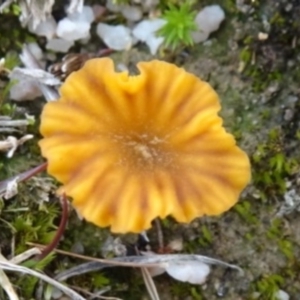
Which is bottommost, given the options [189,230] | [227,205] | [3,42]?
[189,230]

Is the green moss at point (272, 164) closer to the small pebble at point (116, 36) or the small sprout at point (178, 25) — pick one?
the small sprout at point (178, 25)

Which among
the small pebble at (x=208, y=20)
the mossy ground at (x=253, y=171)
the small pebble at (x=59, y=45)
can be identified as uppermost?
the small pebble at (x=208, y=20)

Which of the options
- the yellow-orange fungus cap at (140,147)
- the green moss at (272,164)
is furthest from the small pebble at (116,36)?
the green moss at (272,164)

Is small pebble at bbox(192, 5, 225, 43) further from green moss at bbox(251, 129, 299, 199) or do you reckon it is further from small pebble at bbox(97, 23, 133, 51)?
green moss at bbox(251, 129, 299, 199)

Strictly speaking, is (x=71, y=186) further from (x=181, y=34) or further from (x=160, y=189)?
(x=181, y=34)

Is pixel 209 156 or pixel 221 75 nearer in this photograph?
pixel 209 156

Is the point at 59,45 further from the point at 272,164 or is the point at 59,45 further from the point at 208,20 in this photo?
the point at 272,164

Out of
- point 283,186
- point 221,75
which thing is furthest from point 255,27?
point 283,186
